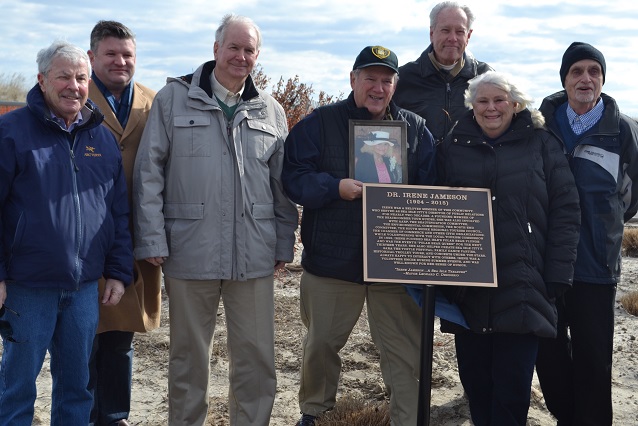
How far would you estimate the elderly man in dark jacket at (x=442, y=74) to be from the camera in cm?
532

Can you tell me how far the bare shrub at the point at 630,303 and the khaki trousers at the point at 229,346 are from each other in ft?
18.9

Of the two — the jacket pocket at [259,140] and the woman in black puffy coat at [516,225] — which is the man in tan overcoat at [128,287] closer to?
the jacket pocket at [259,140]

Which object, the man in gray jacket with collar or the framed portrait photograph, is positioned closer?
the man in gray jacket with collar

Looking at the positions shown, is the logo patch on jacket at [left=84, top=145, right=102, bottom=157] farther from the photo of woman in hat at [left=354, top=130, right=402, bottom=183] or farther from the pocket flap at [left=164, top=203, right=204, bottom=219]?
the photo of woman in hat at [left=354, top=130, right=402, bottom=183]

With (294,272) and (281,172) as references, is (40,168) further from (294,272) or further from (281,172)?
(294,272)

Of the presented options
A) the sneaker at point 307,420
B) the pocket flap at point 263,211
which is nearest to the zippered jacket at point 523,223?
the pocket flap at point 263,211

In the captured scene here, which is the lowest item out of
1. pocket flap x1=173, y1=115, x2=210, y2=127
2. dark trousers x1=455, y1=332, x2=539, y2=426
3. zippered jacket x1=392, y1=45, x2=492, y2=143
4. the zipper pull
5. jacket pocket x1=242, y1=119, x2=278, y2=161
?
dark trousers x1=455, y1=332, x2=539, y2=426

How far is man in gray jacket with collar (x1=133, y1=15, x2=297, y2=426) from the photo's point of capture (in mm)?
4375

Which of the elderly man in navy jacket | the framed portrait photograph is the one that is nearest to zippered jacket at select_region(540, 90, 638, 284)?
the framed portrait photograph

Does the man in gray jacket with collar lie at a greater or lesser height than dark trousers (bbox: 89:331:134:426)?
greater

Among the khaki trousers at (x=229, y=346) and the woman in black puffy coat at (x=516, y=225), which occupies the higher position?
the woman in black puffy coat at (x=516, y=225)

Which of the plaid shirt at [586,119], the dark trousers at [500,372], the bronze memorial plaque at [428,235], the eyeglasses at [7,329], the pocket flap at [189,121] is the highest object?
the plaid shirt at [586,119]

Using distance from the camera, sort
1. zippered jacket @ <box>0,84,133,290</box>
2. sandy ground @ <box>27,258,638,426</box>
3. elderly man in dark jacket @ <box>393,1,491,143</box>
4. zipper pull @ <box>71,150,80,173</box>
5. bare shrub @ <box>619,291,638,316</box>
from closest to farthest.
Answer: zippered jacket @ <box>0,84,133,290</box> < zipper pull @ <box>71,150,80,173</box> < elderly man in dark jacket @ <box>393,1,491,143</box> < sandy ground @ <box>27,258,638,426</box> < bare shrub @ <box>619,291,638,316</box>

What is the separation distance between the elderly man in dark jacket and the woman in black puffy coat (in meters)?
0.94
